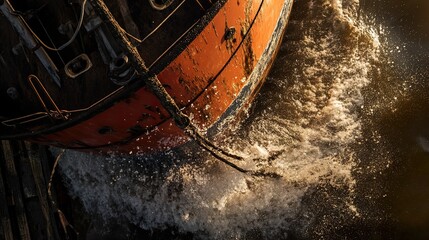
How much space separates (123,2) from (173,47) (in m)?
0.76

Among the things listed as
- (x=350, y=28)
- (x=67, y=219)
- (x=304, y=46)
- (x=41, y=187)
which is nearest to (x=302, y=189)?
(x=304, y=46)

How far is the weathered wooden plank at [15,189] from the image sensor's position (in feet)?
15.4

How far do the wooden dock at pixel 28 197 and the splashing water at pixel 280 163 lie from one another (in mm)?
341

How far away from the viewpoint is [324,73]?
15.5 ft

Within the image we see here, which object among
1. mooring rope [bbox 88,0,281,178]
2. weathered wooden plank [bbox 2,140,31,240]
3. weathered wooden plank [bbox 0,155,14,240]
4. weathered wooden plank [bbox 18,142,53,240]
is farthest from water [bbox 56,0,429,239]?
mooring rope [bbox 88,0,281,178]

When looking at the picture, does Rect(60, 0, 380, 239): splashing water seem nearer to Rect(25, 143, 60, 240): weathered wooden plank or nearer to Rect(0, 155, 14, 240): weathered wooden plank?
Rect(25, 143, 60, 240): weathered wooden plank

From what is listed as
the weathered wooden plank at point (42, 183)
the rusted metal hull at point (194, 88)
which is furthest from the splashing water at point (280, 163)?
the rusted metal hull at point (194, 88)

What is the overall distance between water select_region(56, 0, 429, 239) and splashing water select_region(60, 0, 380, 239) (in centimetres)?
1

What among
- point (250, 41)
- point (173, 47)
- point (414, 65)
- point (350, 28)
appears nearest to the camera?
point (173, 47)

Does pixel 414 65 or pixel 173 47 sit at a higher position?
pixel 173 47

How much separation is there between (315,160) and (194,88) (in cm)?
185

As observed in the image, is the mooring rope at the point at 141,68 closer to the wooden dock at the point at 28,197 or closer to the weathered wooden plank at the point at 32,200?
the wooden dock at the point at 28,197

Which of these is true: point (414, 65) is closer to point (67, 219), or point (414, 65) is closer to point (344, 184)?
point (344, 184)

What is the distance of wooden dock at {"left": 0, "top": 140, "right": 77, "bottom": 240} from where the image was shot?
4.70 m
